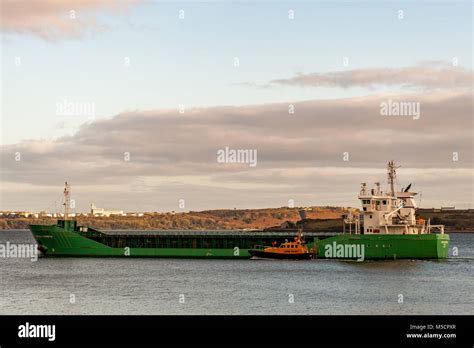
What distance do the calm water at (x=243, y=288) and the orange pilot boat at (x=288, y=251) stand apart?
1656mm

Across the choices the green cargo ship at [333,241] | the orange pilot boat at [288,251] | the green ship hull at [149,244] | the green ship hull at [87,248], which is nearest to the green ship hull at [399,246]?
the green cargo ship at [333,241]

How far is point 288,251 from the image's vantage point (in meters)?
82.1

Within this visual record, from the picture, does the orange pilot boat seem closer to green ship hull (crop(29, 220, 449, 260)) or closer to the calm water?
green ship hull (crop(29, 220, 449, 260))

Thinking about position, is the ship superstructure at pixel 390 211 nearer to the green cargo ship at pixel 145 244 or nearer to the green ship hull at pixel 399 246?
the green ship hull at pixel 399 246

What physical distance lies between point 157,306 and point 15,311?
870 cm

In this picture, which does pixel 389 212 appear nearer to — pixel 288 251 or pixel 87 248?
pixel 288 251

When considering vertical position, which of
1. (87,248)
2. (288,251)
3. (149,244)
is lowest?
(288,251)

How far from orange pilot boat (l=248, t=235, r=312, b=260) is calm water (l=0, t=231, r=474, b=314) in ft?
5.43

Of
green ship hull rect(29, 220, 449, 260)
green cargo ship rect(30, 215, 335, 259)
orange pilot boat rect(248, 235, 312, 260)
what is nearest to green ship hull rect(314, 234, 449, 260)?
green ship hull rect(29, 220, 449, 260)

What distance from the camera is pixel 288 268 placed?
72.8m

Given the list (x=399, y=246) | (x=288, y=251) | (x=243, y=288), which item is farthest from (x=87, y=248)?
(x=243, y=288)

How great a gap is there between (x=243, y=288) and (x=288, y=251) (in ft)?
82.8

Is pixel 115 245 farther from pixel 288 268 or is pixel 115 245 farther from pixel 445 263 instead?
pixel 445 263
